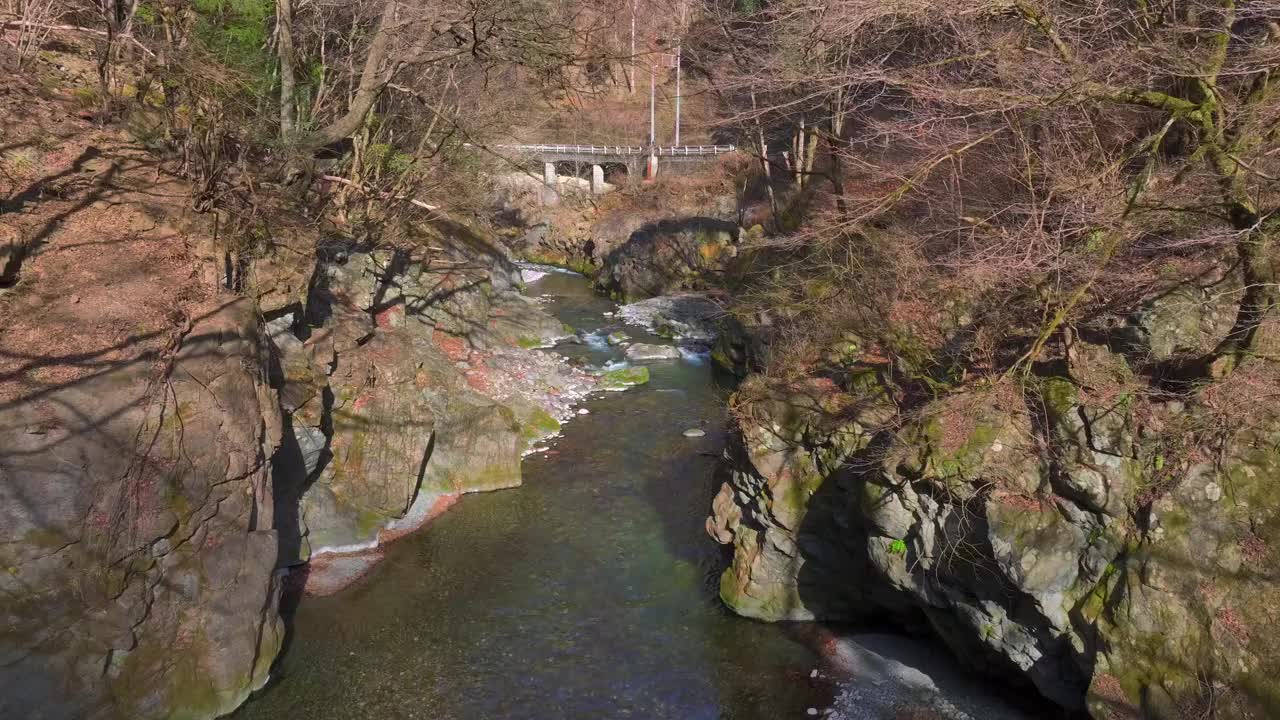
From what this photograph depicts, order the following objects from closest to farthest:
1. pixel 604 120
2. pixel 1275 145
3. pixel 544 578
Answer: pixel 1275 145 < pixel 544 578 < pixel 604 120

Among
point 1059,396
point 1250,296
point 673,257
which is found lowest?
point 673,257

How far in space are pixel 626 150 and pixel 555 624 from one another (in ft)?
113

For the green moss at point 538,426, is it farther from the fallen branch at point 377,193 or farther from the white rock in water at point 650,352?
the white rock in water at point 650,352

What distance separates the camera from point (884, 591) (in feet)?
38.4

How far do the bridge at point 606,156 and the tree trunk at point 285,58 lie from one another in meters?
23.9

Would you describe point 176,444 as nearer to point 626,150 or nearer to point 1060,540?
point 1060,540

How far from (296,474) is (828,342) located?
8.66 meters

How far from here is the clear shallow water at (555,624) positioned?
10.4 meters

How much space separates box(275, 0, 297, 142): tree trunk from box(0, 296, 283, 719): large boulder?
23.0ft

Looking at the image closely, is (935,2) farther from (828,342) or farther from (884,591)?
(884,591)

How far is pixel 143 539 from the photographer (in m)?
9.35

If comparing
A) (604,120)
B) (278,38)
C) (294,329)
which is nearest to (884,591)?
(294,329)

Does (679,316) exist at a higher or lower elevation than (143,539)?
lower

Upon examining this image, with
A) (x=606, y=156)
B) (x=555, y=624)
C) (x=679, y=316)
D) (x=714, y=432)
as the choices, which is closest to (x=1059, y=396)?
(x=555, y=624)
